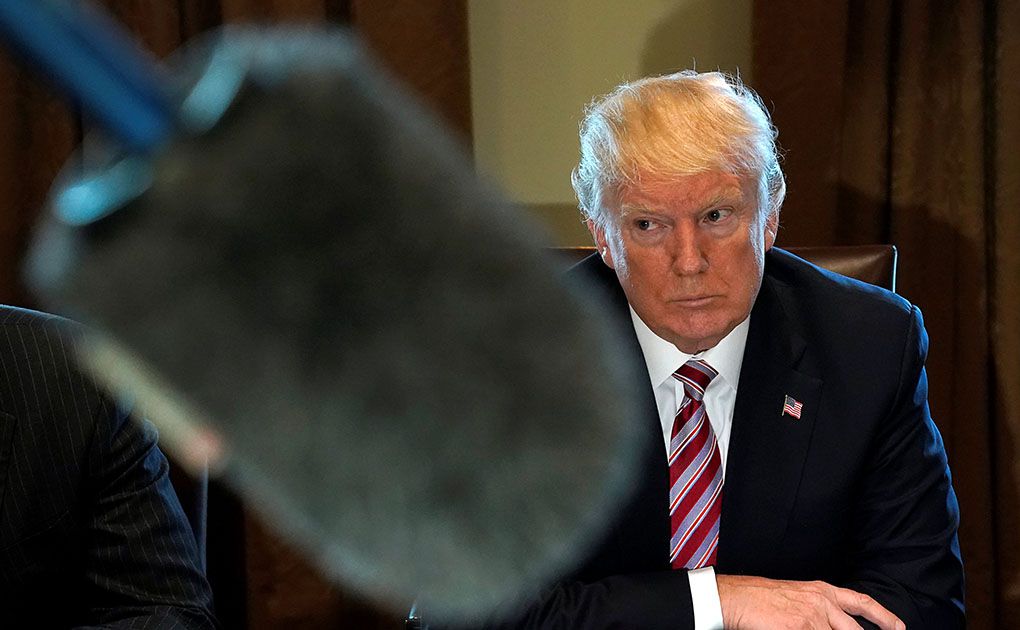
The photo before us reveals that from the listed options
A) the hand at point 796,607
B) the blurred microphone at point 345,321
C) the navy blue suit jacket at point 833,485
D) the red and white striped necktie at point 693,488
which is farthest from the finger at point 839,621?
the blurred microphone at point 345,321

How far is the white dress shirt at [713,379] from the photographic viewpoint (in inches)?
69.9

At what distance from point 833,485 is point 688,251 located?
421 mm

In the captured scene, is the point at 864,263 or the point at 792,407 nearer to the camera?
the point at 792,407

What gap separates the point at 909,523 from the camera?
1.73m

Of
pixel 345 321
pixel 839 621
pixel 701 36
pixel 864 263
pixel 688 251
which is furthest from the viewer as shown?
pixel 701 36

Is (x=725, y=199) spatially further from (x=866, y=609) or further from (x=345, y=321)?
(x=345, y=321)

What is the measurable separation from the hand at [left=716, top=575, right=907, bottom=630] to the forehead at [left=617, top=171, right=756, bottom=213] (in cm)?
53

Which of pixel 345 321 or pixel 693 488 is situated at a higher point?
pixel 345 321

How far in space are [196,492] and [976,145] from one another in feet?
6.11

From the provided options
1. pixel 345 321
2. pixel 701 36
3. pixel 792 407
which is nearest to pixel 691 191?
pixel 792 407

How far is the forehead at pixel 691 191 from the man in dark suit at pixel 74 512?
0.79 metres

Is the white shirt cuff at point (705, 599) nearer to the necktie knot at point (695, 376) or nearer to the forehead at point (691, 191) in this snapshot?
the necktie knot at point (695, 376)

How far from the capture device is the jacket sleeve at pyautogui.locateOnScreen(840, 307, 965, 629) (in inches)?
65.9

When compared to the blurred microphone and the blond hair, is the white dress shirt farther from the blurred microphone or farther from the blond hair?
the blurred microphone
